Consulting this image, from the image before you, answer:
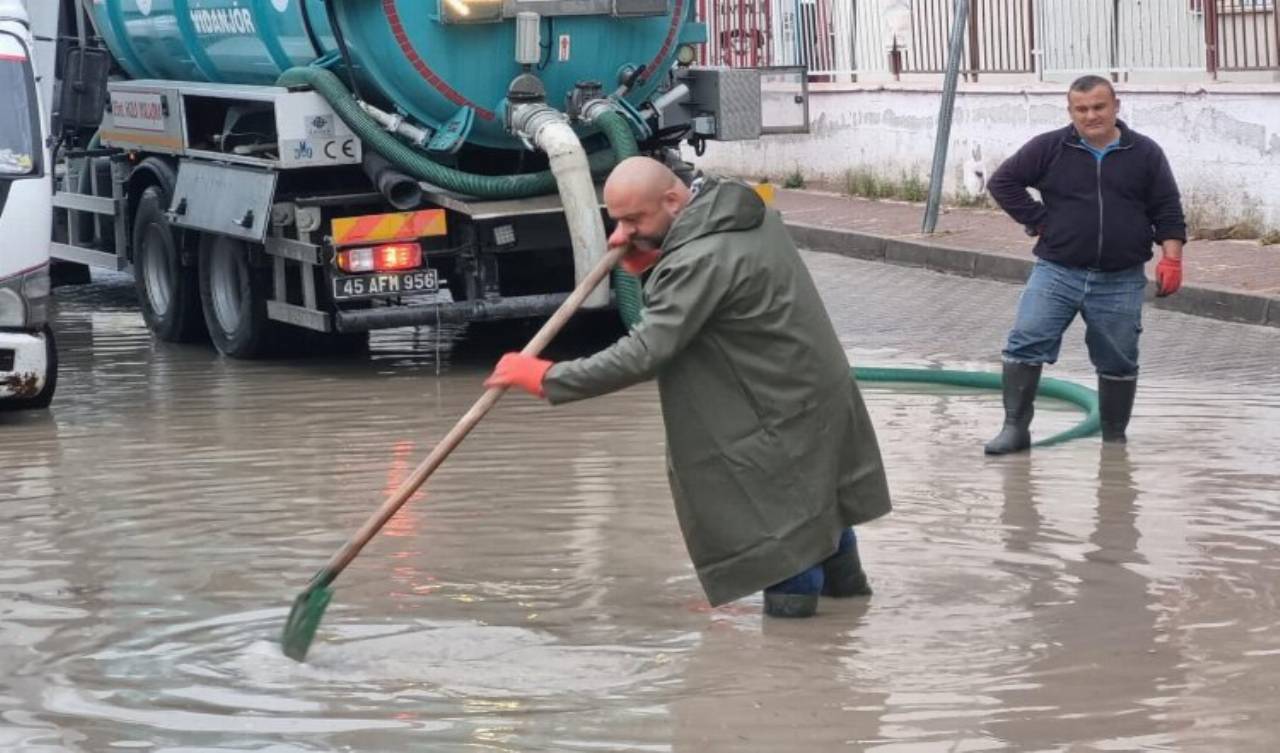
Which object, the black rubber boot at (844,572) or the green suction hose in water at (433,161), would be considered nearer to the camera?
the black rubber boot at (844,572)

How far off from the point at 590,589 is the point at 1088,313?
10.3 ft

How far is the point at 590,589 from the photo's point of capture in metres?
7.49

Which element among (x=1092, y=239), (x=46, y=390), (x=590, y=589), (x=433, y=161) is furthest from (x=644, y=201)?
(x=433, y=161)

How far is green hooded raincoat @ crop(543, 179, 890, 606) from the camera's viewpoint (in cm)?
661

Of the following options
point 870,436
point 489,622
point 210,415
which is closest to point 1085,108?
point 870,436

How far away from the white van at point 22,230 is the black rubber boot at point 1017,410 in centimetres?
460

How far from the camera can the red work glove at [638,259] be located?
686cm

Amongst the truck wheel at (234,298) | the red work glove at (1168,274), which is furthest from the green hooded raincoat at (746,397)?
the truck wheel at (234,298)

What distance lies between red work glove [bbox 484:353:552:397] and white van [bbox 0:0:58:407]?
5394 mm

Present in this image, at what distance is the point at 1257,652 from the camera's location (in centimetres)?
644

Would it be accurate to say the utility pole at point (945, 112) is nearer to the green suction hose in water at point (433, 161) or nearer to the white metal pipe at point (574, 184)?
the green suction hose in water at point (433, 161)

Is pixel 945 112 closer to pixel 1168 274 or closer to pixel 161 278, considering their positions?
pixel 161 278

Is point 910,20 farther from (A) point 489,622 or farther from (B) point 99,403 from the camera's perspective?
(A) point 489,622

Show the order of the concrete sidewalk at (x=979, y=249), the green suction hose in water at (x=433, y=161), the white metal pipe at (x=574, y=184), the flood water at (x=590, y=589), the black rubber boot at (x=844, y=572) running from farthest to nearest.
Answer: the concrete sidewalk at (x=979, y=249), the green suction hose in water at (x=433, y=161), the white metal pipe at (x=574, y=184), the black rubber boot at (x=844, y=572), the flood water at (x=590, y=589)
